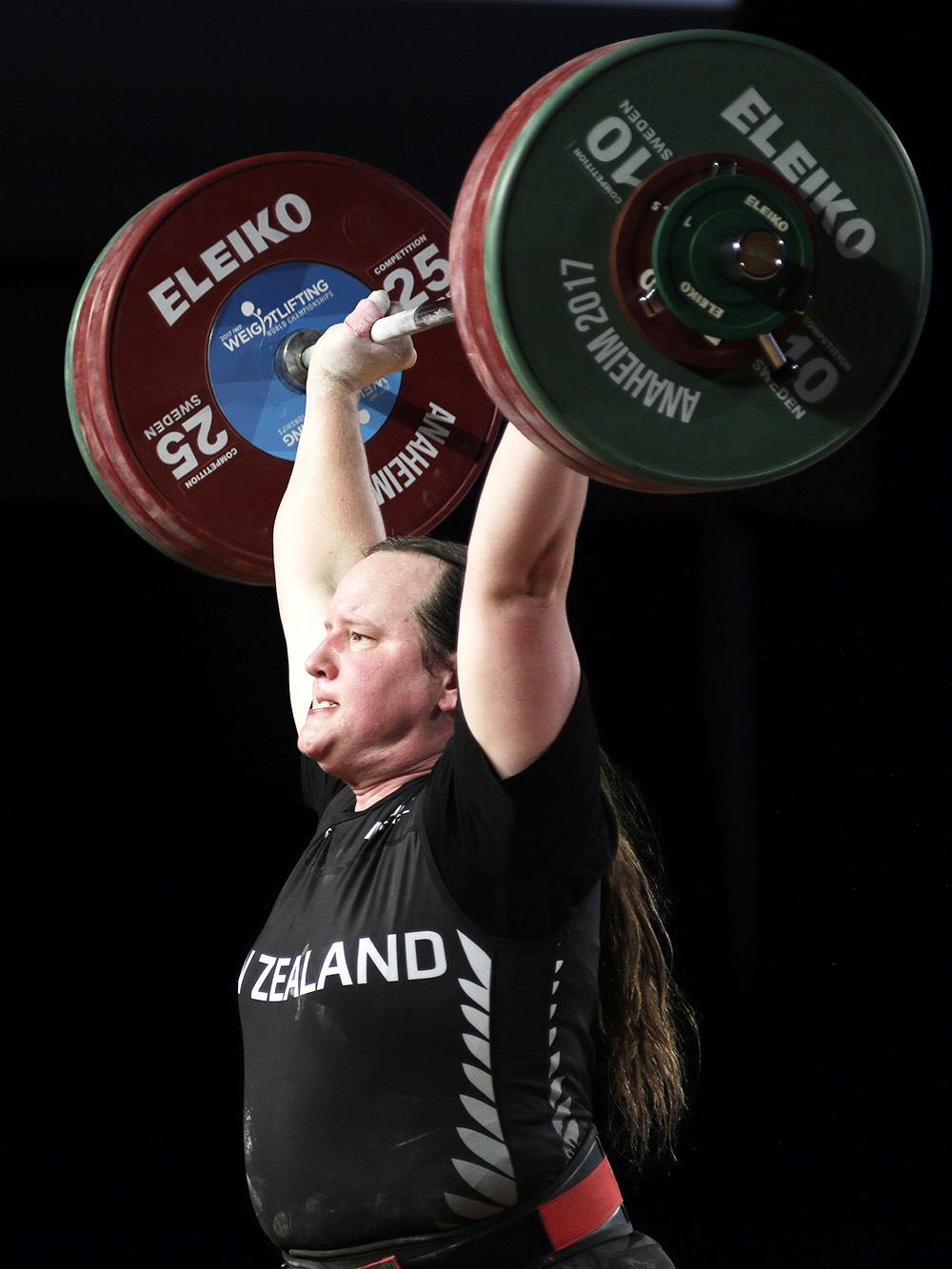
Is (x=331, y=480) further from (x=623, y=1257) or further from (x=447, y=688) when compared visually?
(x=623, y=1257)

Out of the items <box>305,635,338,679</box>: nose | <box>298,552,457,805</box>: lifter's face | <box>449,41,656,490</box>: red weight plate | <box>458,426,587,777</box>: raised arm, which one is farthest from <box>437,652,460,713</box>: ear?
<box>449,41,656,490</box>: red weight plate

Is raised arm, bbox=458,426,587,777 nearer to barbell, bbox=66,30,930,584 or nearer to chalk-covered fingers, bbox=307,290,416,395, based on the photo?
barbell, bbox=66,30,930,584

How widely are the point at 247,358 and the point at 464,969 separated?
108cm

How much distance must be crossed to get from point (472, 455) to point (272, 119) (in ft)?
3.76

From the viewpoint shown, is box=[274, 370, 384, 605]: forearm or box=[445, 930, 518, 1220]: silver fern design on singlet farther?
box=[274, 370, 384, 605]: forearm

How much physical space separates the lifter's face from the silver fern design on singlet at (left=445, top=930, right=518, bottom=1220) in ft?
0.99

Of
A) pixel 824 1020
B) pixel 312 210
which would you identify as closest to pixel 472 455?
pixel 312 210

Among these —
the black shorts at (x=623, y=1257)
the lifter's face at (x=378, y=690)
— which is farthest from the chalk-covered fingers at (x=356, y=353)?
→ the black shorts at (x=623, y=1257)

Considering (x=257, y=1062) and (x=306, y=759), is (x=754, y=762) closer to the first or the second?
(x=306, y=759)

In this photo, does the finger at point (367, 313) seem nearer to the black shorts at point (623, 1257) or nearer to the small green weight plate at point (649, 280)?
the small green weight plate at point (649, 280)

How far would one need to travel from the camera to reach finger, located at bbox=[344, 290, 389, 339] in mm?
1940

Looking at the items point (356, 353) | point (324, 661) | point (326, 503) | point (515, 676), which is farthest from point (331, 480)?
point (515, 676)

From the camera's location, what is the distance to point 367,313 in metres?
1.94

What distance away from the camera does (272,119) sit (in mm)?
2885
